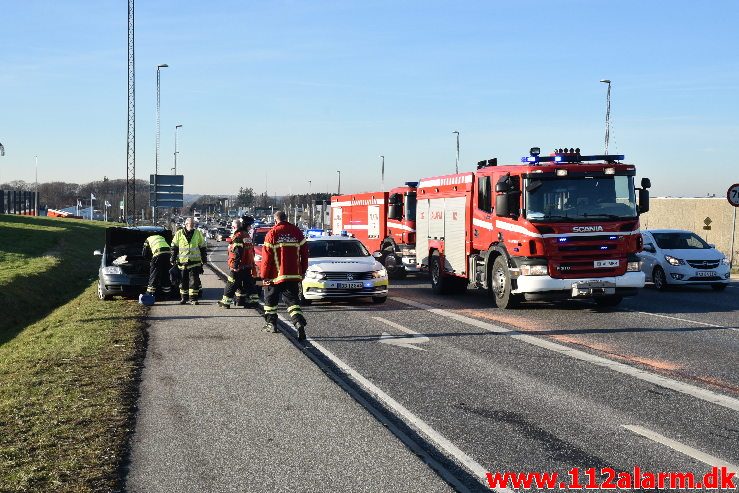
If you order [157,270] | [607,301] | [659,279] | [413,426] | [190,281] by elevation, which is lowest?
[413,426]

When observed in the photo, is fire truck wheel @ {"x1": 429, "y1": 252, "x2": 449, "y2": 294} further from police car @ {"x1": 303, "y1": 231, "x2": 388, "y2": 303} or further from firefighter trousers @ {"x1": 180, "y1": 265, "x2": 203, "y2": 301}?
firefighter trousers @ {"x1": 180, "y1": 265, "x2": 203, "y2": 301}

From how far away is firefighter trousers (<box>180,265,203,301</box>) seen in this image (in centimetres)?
1816

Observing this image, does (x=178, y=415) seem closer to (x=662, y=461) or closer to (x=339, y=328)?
(x=662, y=461)

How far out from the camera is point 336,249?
19.2m

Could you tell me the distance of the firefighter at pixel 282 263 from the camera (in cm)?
1331

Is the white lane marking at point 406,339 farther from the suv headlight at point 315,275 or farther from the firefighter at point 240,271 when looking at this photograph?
the firefighter at point 240,271

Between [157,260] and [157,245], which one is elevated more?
[157,245]

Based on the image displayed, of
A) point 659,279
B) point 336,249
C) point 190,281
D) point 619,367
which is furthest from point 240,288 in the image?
point 659,279

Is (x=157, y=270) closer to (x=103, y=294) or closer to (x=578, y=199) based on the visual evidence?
(x=103, y=294)

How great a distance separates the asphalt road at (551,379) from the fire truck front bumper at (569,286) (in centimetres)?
41

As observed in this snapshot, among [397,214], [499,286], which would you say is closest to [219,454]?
[499,286]

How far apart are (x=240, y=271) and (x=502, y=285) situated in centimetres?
512

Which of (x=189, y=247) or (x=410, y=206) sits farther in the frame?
(x=410, y=206)

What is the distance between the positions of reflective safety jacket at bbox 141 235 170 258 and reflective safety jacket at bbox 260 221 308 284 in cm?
563
